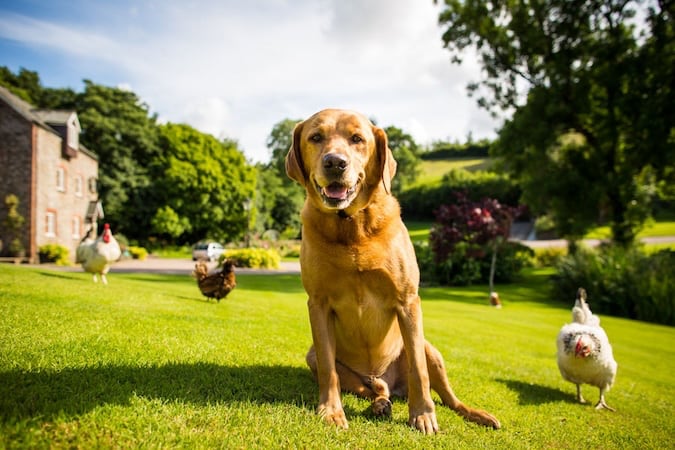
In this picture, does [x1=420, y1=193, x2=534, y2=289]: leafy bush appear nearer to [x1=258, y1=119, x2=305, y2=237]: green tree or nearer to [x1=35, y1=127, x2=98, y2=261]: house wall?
[x1=35, y1=127, x2=98, y2=261]: house wall

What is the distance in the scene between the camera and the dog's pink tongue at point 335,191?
2949 mm

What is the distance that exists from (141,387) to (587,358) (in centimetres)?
498

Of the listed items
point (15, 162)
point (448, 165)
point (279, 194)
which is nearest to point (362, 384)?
point (15, 162)

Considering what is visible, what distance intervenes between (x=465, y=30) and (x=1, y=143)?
26.9m

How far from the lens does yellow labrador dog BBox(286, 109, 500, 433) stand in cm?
302

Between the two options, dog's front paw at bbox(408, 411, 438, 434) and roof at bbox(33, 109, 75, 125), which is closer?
dog's front paw at bbox(408, 411, 438, 434)

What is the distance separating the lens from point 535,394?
210 inches

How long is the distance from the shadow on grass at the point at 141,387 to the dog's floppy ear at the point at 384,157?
178 centimetres

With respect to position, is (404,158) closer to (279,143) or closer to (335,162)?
(279,143)

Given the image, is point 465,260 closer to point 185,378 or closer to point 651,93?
point 651,93

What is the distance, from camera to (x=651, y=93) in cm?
2019

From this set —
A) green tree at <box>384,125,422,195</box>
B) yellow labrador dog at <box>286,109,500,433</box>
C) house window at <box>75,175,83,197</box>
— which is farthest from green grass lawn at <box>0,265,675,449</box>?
green tree at <box>384,125,422,195</box>

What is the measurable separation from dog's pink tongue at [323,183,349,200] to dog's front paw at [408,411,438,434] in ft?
5.46

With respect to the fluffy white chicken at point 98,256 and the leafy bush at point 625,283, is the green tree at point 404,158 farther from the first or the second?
the fluffy white chicken at point 98,256
